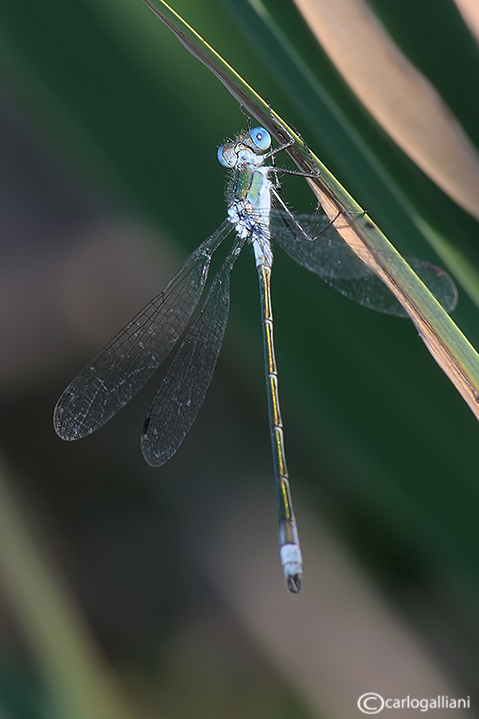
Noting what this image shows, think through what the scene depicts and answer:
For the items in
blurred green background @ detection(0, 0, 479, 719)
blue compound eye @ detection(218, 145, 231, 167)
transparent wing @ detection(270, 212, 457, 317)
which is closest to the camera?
blurred green background @ detection(0, 0, 479, 719)

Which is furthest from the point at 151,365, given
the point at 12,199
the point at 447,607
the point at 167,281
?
the point at 447,607

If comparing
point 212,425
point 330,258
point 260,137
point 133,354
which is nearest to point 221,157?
point 260,137

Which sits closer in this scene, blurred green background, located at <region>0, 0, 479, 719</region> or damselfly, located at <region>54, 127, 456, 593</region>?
blurred green background, located at <region>0, 0, 479, 719</region>

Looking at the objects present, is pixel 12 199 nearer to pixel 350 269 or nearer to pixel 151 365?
pixel 151 365

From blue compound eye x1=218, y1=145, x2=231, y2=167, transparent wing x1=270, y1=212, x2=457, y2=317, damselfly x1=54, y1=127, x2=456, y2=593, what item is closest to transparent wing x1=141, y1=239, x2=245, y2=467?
damselfly x1=54, y1=127, x2=456, y2=593

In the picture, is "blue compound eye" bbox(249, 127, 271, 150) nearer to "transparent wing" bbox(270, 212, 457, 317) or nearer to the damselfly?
the damselfly

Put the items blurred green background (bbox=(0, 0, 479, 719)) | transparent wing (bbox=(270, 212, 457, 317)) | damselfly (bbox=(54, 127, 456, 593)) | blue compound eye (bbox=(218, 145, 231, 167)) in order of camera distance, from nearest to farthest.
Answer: blurred green background (bbox=(0, 0, 479, 719)) < transparent wing (bbox=(270, 212, 457, 317)) < damselfly (bbox=(54, 127, 456, 593)) < blue compound eye (bbox=(218, 145, 231, 167))

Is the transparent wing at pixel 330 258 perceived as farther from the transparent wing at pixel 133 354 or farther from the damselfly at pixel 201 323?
the transparent wing at pixel 133 354
